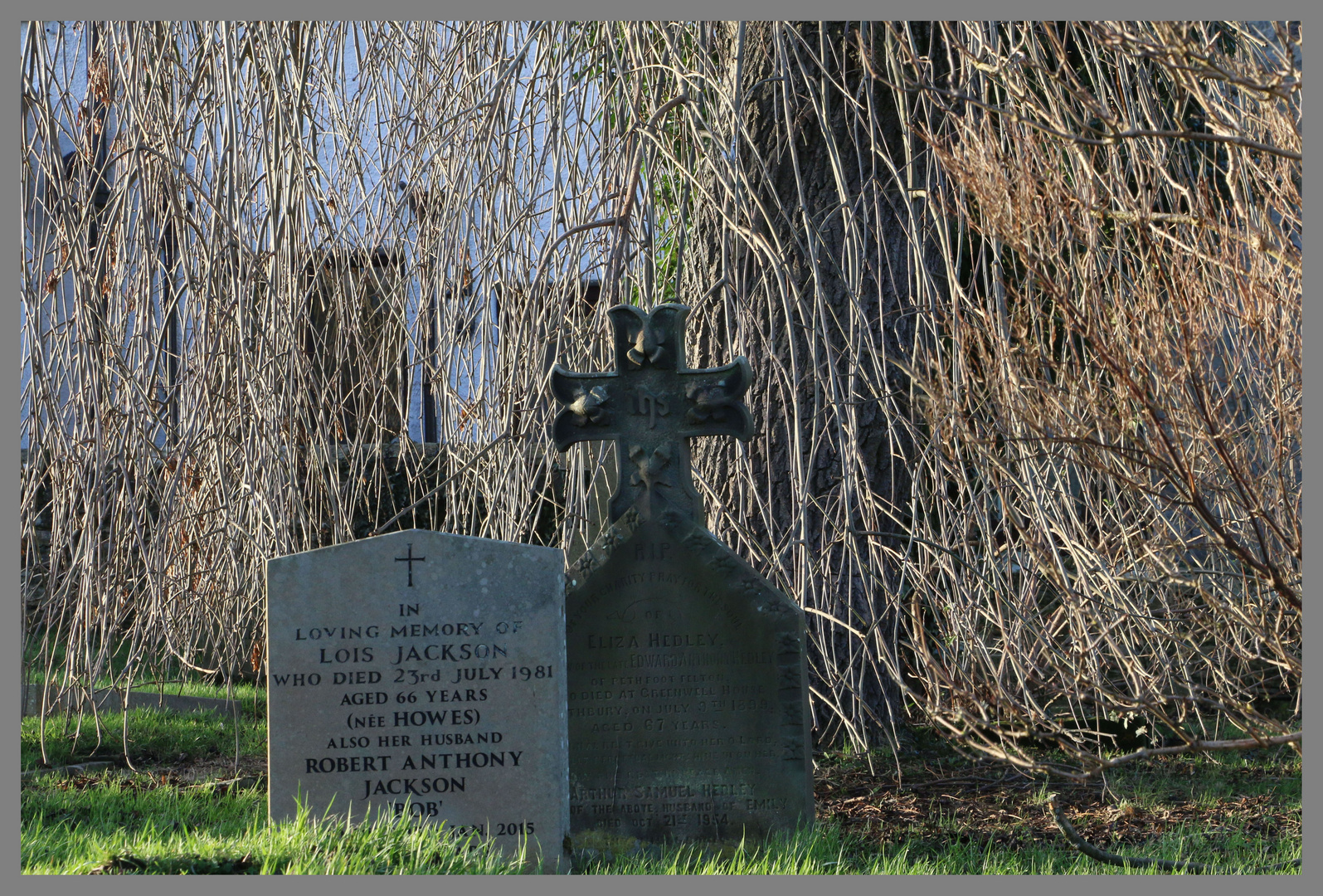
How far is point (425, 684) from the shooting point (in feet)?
13.2

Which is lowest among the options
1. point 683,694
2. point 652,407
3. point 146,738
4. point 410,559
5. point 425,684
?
point 146,738

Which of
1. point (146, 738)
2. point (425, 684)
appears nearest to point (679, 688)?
point (425, 684)

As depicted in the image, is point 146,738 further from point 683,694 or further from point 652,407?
point 652,407

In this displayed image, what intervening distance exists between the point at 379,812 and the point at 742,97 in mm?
3182

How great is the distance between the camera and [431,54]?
207 inches

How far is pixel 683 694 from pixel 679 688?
0.03 meters

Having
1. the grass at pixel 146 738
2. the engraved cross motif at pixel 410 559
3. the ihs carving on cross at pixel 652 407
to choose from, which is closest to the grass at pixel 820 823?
the grass at pixel 146 738

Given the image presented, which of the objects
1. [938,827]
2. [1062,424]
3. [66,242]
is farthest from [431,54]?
[938,827]

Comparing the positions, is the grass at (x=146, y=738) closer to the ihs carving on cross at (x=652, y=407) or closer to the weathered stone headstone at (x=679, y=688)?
the weathered stone headstone at (x=679, y=688)

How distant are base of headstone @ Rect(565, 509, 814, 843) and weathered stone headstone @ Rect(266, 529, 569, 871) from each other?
49cm

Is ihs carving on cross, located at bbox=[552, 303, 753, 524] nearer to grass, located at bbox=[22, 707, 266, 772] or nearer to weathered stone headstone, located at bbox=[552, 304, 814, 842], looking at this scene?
weathered stone headstone, located at bbox=[552, 304, 814, 842]

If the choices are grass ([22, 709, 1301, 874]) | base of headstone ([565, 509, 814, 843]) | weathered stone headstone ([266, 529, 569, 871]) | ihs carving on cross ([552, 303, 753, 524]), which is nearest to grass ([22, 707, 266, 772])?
grass ([22, 709, 1301, 874])

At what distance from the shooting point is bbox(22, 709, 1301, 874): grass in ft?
11.9

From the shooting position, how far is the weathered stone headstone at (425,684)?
398 cm
